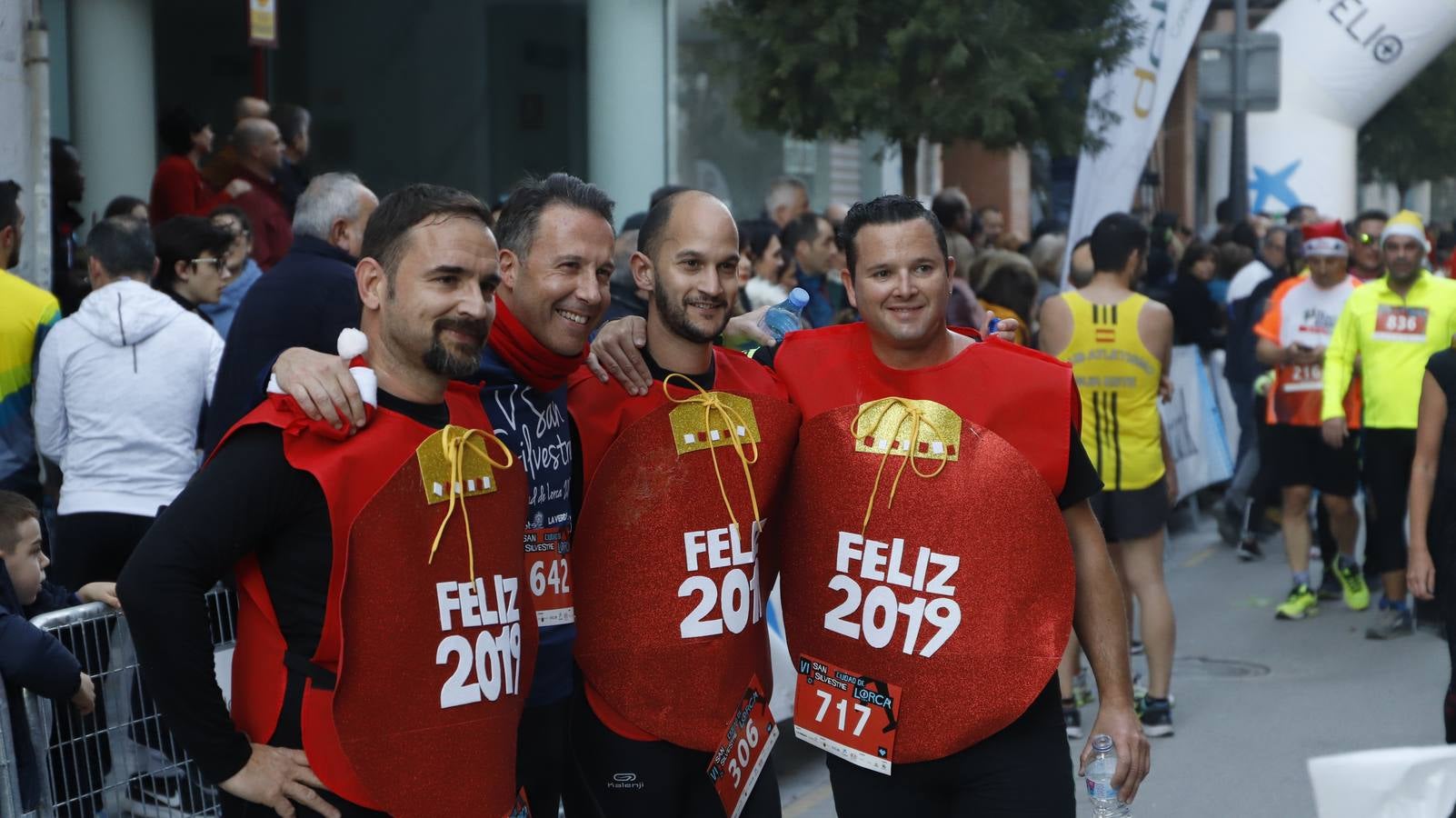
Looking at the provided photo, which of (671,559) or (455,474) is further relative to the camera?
(671,559)

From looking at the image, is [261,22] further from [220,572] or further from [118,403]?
[220,572]

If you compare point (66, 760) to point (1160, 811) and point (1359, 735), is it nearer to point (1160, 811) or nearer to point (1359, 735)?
Result: point (1160, 811)

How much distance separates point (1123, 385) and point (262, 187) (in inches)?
173

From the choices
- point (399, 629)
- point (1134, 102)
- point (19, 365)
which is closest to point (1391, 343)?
point (1134, 102)

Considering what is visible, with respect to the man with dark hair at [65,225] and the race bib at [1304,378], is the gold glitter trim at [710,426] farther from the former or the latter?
the race bib at [1304,378]

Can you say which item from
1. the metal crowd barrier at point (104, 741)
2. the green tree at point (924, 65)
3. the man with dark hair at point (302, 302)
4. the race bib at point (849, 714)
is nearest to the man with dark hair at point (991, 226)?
the green tree at point (924, 65)

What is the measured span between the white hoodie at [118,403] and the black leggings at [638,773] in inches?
112

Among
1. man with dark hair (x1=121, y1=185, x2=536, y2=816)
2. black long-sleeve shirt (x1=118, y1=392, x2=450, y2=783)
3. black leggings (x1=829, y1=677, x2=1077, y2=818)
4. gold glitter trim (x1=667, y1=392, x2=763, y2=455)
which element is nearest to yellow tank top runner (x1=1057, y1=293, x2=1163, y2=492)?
black leggings (x1=829, y1=677, x2=1077, y2=818)

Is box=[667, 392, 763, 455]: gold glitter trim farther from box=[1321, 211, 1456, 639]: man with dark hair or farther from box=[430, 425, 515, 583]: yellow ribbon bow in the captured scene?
→ box=[1321, 211, 1456, 639]: man with dark hair

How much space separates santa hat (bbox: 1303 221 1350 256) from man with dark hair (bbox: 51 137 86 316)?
6675 millimetres

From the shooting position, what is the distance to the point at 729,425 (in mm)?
3654

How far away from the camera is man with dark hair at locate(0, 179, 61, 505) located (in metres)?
6.09

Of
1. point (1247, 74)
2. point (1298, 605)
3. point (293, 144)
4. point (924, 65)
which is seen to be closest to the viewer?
point (293, 144)

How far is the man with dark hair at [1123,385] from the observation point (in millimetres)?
7367
